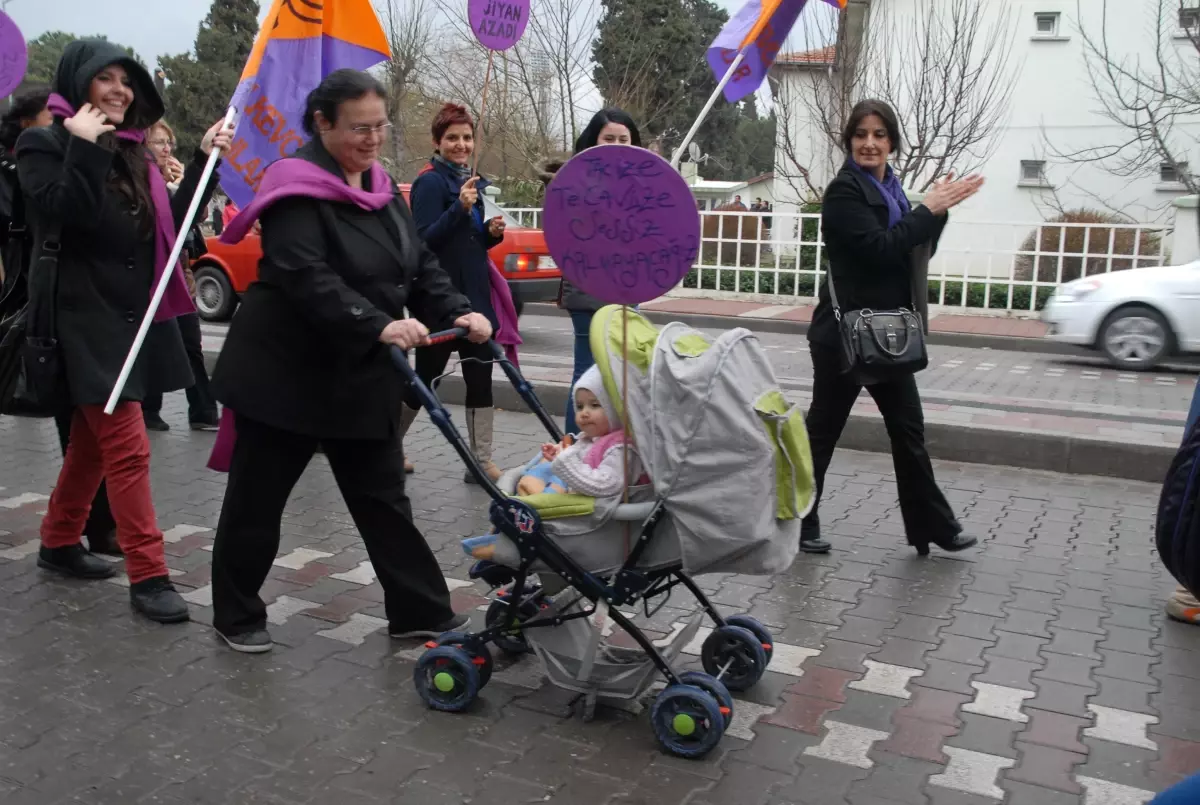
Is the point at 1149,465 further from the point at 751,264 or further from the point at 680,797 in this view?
the point at 751,264

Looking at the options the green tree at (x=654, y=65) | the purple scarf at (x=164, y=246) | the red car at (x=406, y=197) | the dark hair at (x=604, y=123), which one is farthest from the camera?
the green tree at (x=654, y=65)

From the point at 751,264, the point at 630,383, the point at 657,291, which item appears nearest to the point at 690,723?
the point at 630,383

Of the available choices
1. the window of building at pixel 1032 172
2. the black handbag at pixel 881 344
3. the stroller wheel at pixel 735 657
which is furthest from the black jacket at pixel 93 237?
the window of building at pixel 1032 172

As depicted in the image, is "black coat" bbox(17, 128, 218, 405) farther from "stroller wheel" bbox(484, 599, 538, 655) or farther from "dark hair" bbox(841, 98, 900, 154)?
"dark hair" bbox(841, 98, 900, 154)

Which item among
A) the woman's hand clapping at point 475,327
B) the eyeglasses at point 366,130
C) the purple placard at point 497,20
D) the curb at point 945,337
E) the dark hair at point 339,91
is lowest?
the curb at point 945,337

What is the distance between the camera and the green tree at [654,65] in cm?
2967

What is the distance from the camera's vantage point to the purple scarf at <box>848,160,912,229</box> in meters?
4.93

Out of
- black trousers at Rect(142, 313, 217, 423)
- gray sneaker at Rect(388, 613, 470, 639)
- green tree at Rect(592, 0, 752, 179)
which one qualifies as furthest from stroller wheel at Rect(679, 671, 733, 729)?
green tree at Rect(592, 0, 752, 179)

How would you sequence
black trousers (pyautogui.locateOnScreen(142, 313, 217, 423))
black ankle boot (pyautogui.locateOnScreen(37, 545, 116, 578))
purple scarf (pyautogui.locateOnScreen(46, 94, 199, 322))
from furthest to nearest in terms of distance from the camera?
black trousers (pyautogui.locateOnScreen(142, 313, 217, 423)) → black ankle boot (pyautogui.locateOnScreen(37, 545, 116, 578)) → purple scarf (pyautogui.locateOnScreen(46, 94, 199, 322))

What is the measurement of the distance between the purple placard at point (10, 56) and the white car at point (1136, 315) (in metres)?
9.83

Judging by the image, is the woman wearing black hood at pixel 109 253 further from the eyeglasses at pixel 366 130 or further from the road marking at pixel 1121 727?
the road marking at pixel 1121 727

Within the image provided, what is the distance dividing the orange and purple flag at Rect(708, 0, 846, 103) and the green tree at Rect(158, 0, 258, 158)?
3852 centimetres

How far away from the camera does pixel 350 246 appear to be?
371 cm

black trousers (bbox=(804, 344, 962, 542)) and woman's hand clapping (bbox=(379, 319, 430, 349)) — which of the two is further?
black trousers (bbox=(804, 344, 962, 542))
